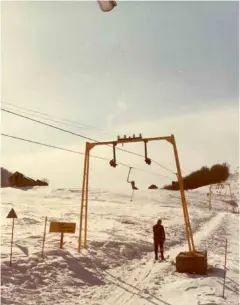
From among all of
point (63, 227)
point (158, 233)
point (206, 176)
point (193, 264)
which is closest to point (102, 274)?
point (63, 227)

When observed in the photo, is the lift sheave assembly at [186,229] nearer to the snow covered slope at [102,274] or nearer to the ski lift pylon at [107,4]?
the snow covered slope at [102,274]

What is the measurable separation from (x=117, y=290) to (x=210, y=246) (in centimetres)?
A: 1163

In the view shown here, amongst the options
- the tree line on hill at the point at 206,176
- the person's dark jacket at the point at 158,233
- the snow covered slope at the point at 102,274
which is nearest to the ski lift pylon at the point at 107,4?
the snow covered slope at the point at 102,274

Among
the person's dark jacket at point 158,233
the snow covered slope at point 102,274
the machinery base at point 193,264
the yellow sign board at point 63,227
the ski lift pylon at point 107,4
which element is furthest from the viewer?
the person's dark jacket at point 158,233

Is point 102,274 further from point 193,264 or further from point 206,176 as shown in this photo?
point 206,176

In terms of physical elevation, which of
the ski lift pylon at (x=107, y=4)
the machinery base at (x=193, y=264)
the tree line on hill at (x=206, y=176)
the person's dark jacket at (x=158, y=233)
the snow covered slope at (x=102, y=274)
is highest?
the tree line on hill at (x=206, y=176)

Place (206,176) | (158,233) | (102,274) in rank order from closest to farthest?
(102,274), (158,233), (206,176)

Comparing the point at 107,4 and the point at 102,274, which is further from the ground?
the point at 107,4

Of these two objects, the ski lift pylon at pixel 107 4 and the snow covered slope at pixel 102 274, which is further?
the snow covered slope at pixel 102 274

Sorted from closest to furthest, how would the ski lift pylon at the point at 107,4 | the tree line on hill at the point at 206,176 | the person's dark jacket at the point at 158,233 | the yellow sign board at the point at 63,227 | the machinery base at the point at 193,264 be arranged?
the ski lift pylon at the point at 107,4
the machinery base at the point at 193,264
the yellow sign board at the point at 63,227
the person's dark jacket at the point at 158,233
the tree line on hill at the point at 206,176

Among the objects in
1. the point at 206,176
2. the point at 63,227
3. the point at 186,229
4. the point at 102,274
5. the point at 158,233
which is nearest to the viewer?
the point at 102,274

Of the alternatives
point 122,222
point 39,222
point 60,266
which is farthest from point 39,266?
point 122,222

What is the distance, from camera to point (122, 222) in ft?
85.0

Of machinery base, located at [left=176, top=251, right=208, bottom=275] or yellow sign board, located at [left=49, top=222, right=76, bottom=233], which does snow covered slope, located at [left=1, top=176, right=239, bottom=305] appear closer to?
machinery base, located at [left=176, top=251, right=208, bottom=275]
